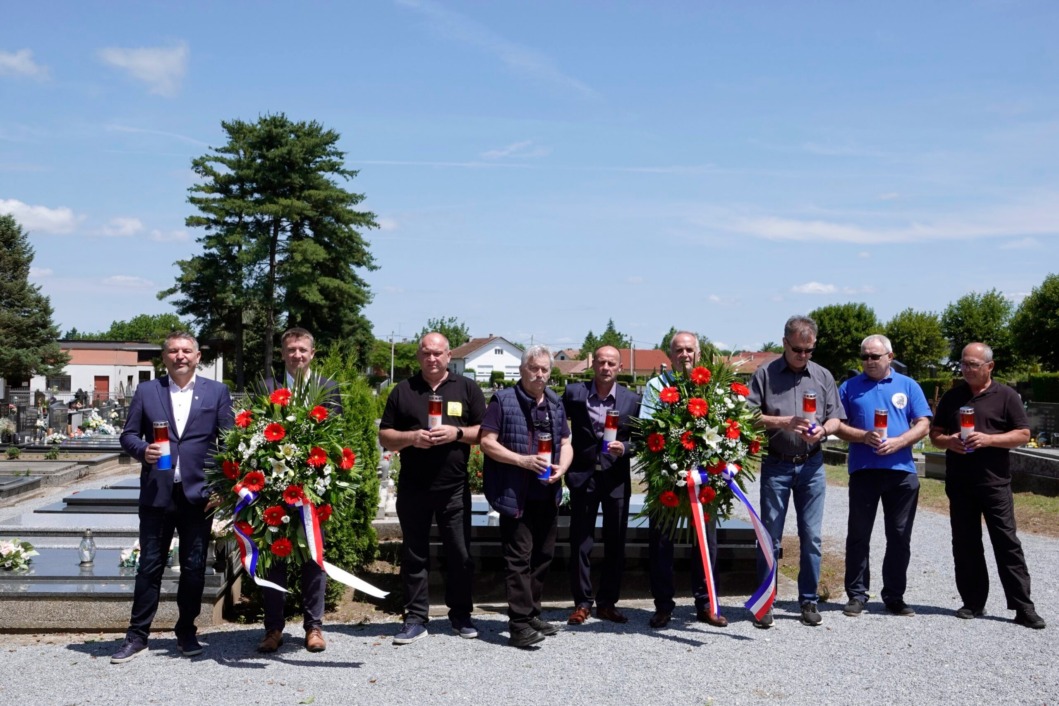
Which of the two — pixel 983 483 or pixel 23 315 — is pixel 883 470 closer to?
pixel 983 483

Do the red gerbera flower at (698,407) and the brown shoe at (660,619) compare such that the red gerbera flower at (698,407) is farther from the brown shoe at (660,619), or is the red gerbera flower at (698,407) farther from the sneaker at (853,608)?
the sneaker at (853,608)

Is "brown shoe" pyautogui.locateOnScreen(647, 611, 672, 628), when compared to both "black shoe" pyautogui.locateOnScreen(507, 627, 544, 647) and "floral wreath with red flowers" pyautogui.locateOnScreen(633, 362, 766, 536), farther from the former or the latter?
"black shoe" pyautogui.locateOnScreen(507, 627, 544, 647)

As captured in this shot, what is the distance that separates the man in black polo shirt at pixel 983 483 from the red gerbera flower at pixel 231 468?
4967 mm

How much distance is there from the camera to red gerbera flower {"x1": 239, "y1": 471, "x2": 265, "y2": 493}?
5590mm

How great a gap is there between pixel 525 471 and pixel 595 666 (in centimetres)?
134

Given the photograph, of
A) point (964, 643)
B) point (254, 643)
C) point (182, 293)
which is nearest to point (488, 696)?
point (254, 643)

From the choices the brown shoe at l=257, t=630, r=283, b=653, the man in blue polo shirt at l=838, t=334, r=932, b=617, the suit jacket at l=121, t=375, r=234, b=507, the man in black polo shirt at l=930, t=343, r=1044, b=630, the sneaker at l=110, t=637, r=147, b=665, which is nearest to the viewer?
the sneaker at l=110, t=637, r=147, b=665

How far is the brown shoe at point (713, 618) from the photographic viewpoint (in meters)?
6.35

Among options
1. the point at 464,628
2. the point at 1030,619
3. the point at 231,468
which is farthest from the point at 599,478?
the point at 1030,619

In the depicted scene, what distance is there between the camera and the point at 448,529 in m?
Answer: 6.14

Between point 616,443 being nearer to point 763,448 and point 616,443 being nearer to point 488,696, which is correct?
point 763,448

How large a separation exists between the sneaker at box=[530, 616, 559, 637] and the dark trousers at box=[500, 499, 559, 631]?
4 centimetres

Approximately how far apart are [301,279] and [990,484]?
1604 inches

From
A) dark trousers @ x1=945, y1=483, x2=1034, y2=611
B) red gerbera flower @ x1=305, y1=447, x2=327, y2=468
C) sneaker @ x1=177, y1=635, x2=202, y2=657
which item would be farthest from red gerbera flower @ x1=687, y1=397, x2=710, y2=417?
sneaker @ x1=177, y1=635, x2=202, y2=657
